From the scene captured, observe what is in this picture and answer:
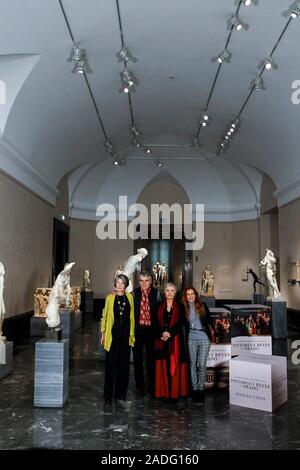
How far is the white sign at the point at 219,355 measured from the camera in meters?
5.56

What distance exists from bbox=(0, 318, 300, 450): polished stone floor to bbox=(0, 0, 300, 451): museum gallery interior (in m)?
0.03

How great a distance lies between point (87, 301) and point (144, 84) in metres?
9.13

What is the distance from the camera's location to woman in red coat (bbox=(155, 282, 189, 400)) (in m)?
4.89

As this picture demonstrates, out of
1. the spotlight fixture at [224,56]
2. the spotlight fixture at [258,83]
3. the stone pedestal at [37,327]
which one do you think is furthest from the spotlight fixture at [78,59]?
the stone pedestal at [37,327]

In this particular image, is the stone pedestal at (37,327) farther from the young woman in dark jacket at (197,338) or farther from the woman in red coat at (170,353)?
the young woman in dark jacket at (197,338)

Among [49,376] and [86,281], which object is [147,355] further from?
Answer: [86,281]

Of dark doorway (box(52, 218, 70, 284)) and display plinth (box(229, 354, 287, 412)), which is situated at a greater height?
dark doorway (box(52, 218, 70, 284))

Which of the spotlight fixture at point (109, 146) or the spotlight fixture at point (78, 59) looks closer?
the spotlight fixture at point (78, 59)

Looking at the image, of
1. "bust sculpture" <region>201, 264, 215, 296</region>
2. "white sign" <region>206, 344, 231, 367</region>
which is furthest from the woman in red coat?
"bust sculpture" <region>201, 264, 215, 296</region>

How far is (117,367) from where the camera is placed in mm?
4988

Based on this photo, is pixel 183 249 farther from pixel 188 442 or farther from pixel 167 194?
pixel 188 442

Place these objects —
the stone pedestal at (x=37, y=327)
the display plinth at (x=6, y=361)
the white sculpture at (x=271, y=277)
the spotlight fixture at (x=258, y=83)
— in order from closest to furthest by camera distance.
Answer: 1. the display plinth at (x=6, y=361)
2. the spotlight fixture at (x=258, y=83)
3. the stone pedestal at (x=37, y=327)
4. the white sculpture at (x=271, y=277)

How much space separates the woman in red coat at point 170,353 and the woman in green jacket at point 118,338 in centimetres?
36

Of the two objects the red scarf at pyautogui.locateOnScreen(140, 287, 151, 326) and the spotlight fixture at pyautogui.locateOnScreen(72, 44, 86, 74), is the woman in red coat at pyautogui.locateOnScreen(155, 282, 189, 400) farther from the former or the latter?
the spotlight fixture at pyautogui.locateOnScreen(72, 44, 86, 74)
